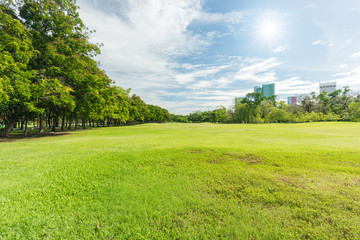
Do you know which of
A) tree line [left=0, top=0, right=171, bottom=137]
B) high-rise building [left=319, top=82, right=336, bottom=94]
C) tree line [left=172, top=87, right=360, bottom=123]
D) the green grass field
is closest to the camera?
the green grass field

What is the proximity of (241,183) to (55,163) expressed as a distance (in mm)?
8314

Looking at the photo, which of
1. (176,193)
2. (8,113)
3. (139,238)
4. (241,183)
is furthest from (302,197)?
(8,113)

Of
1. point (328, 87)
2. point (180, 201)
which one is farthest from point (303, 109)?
point (328, 87)

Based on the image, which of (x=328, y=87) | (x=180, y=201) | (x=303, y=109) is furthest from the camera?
(x=328, y=87)

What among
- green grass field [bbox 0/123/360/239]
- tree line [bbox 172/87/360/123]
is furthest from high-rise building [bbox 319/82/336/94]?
green grass field [bbox 0/123/360/239]

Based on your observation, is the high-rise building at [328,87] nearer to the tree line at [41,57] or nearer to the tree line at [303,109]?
the tree line at [303,109]

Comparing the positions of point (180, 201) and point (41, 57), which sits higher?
point (41, 57)

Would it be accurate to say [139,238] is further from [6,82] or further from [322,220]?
[6,82]

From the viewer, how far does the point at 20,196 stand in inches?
175

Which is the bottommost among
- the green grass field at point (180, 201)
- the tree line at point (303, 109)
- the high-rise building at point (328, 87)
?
the green grass field at point (180, 201)

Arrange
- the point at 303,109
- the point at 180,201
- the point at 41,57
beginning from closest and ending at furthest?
the point at 180,201
the point at 41,57
the point at 303,109

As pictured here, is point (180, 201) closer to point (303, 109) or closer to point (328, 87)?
point (303, 109)

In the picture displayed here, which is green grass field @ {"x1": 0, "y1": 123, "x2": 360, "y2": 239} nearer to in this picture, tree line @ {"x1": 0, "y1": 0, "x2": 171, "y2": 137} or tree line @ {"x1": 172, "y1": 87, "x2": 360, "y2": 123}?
tree line @ {"x1": 0, "y1": 0, "x2": 171, "y2": 137}

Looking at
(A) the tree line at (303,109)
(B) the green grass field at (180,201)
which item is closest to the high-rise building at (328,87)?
(A) the tree line at (303,109)
